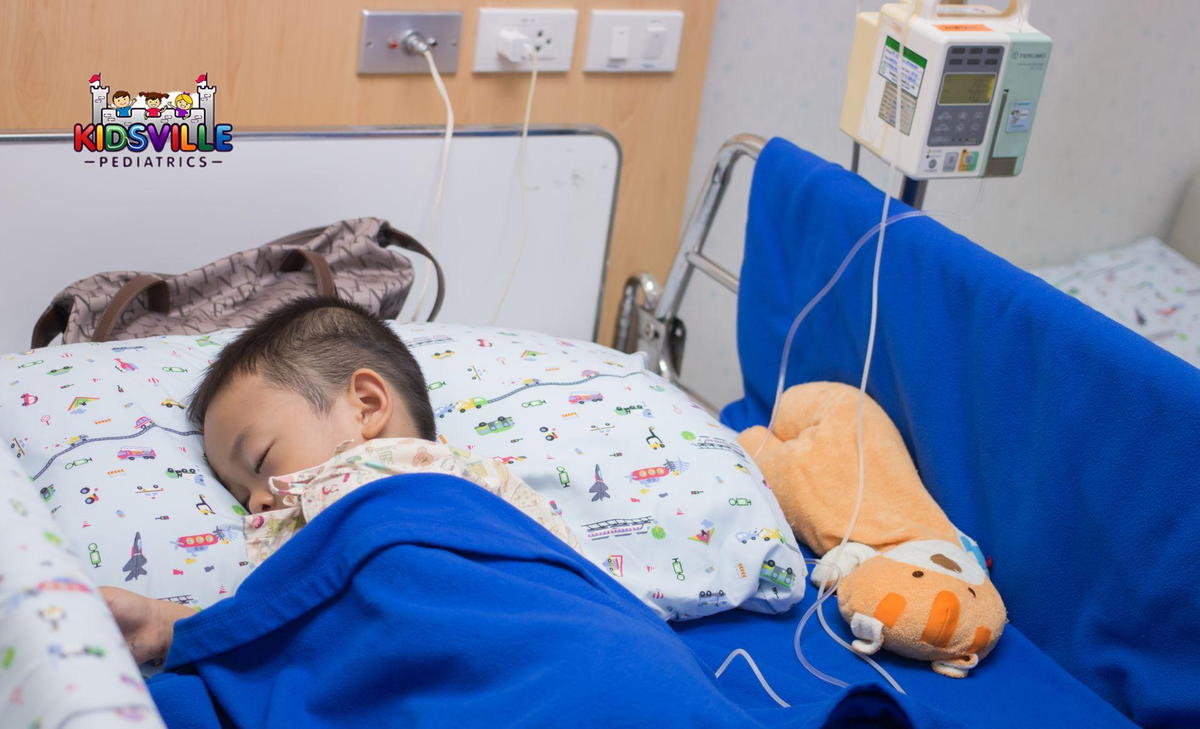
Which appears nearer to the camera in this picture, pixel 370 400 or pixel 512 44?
pixel 370 400

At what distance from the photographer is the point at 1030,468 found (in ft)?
3.94

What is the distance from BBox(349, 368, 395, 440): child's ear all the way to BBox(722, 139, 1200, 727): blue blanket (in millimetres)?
618

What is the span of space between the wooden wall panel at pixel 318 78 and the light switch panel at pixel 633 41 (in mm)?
17

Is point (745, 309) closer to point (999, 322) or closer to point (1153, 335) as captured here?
point (999, 322)

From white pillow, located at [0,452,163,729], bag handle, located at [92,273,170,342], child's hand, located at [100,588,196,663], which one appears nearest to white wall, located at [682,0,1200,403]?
bag handle, located at [92,273,170,342]

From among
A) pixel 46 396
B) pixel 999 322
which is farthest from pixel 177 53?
pixel 999 322

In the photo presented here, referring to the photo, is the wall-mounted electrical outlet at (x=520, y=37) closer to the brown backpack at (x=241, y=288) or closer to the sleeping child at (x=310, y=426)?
the brown backpack at (x=241, y=288)

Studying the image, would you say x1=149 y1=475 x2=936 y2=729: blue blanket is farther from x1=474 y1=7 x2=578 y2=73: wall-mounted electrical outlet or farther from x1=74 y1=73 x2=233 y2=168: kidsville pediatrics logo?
x1=474 y1=7 x2=578 y2=73: wall-mounted electrical outlet

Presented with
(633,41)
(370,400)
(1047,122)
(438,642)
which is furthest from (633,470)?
Result: (1047,122)

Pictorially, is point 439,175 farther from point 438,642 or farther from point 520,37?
point 438,642

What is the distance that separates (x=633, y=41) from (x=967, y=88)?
743 mm

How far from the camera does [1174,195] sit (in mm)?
2545

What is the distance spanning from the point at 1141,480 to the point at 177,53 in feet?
4.32

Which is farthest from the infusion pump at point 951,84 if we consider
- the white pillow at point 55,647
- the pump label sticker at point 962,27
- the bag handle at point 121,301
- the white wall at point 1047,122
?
the white pillow at point 55,647
